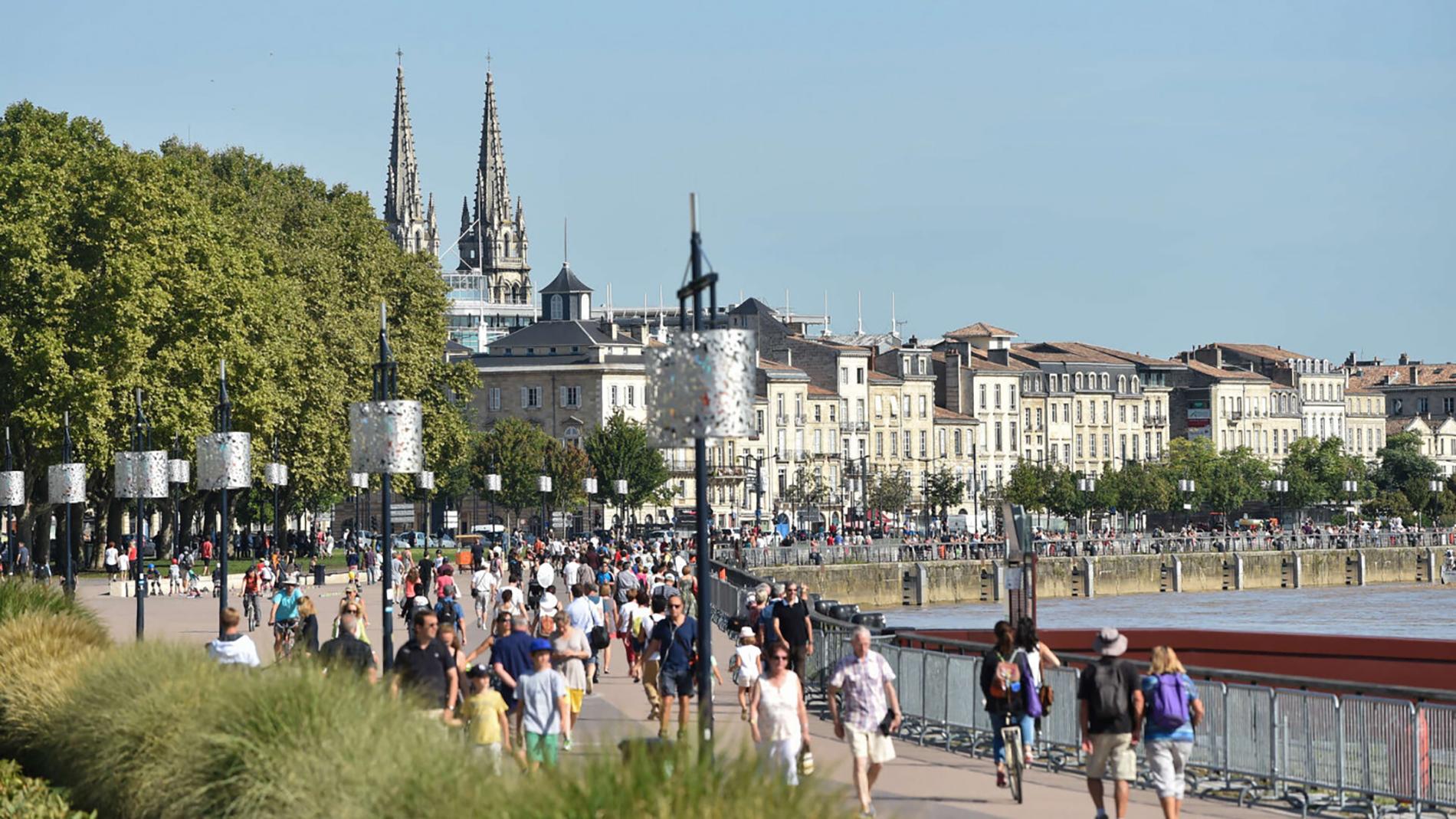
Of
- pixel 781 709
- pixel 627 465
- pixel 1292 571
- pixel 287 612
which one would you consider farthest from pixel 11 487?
pixel 627 465

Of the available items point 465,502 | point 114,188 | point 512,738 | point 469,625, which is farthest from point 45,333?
point 465,502

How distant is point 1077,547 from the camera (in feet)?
361

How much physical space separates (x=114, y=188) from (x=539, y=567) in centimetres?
2273

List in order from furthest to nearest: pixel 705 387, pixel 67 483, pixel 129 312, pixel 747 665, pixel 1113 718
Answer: pixel 129 312 < pixel 67 483 < pixel 747 665 < pixel 705 387 < pixel 1113 718

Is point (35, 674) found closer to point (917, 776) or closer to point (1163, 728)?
point (917, 776)

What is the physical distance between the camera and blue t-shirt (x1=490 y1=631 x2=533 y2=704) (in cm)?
2056

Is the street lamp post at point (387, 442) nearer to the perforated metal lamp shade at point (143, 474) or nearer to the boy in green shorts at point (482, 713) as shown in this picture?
the boy in green shorts at point (482, 713)

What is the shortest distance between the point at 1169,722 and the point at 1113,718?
0.42 m

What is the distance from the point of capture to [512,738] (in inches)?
802

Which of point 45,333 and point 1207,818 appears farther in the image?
point 45,333

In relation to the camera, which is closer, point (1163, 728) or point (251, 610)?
point (1163, 728)

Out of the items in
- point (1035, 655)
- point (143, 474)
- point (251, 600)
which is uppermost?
point (143, 474)

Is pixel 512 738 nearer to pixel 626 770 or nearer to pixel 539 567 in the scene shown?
pixel 626 770

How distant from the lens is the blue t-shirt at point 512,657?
20.6 metres
